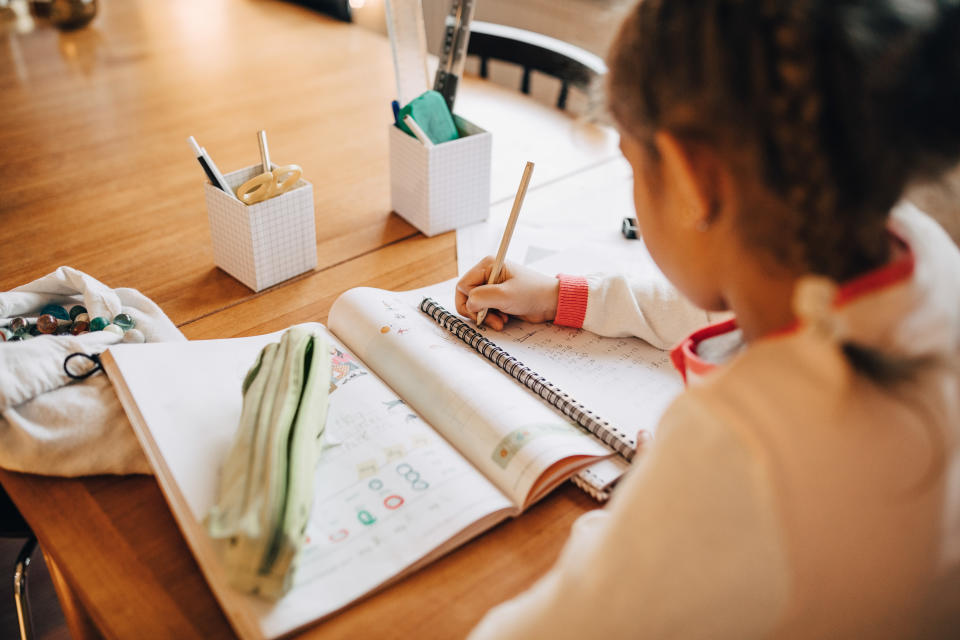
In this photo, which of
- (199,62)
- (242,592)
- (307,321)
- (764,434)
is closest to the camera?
(764,434)

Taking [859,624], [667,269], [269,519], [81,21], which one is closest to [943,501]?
[859,624]

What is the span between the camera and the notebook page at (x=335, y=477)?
56 centimetres

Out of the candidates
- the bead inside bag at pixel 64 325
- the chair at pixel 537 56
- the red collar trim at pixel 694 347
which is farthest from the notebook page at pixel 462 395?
the chair at pixel 537 56

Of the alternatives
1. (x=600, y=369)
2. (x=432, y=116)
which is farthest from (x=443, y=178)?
(x=600, y=369)

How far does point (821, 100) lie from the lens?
38 cm

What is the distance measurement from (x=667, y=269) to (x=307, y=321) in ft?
1.55

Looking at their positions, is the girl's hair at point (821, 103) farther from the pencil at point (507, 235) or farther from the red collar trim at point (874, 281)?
the pencil at point (507, 235)

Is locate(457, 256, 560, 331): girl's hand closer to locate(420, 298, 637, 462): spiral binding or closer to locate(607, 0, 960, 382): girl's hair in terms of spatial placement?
locate(420, 298, 637, 462): spiral binding

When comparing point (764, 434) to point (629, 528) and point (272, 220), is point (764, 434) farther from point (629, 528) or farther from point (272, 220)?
point (272, 220)

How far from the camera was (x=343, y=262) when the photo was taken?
1.01 metres

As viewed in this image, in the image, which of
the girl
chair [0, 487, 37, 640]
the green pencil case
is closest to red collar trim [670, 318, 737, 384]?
the girl

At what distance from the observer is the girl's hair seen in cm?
38

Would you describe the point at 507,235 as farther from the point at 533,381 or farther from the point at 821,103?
the point at 821,103

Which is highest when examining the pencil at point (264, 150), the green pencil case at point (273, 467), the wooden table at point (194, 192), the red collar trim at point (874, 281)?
the red collar trim at point (874, 281)
